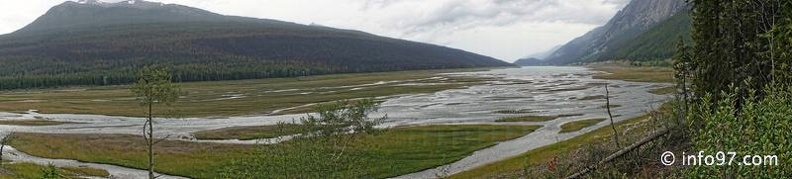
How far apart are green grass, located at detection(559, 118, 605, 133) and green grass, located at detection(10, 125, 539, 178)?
4171 millimetres

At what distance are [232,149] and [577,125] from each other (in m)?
42.3

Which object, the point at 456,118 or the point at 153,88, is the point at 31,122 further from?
the point at 153,88

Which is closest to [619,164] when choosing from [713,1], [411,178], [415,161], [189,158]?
[713,1]

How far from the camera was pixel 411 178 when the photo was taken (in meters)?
55.9

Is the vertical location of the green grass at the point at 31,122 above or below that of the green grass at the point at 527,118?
below

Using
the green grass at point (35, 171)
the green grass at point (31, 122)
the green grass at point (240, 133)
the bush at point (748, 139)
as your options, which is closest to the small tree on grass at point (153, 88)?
the green grass at point (35, 171)

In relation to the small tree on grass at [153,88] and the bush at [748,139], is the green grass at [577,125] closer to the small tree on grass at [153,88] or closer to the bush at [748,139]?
the small tree on grass at [153,88]

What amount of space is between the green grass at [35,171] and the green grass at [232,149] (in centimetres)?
463

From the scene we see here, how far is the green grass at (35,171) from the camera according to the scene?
54812 mm

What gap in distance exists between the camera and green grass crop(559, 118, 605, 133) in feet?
253

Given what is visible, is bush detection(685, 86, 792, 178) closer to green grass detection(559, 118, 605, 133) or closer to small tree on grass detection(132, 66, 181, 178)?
small tree on grass detection(132, 66, 181, 178)

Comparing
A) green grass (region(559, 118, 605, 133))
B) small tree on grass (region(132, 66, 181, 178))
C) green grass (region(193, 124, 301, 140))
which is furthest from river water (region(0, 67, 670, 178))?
small tree on grass (region(132, 66, 181, 178))

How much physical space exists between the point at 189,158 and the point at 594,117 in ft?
179

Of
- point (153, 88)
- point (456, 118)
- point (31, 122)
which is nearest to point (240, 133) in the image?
point (456, 118)
